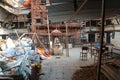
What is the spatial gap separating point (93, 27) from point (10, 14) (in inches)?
394

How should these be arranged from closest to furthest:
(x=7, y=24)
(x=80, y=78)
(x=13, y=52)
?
(x=80, y=78) → (x=13, y=52) → (x=7, y=24)

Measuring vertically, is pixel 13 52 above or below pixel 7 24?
below

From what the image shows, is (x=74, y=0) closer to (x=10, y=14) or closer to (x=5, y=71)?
(x=5, y=71)

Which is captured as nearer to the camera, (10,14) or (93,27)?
(10,14)

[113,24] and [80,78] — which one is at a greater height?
[113,24]

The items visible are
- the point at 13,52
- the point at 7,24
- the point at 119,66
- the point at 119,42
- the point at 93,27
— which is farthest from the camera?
the point at 93,27

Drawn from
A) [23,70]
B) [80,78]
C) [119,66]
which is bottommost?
[80,78]

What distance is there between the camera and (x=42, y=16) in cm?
1673

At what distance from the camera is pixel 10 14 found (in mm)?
18953

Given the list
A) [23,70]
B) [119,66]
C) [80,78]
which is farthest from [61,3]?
[80,78]

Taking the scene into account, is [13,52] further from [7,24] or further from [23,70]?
[7,24]

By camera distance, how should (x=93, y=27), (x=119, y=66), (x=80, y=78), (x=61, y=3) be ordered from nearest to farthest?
1. (x=119, y=66)
2. (x=61, y=3)
3. (x=80, y=78)
4. (x=93, y=27)

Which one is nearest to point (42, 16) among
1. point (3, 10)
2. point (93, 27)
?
point (3, 10)

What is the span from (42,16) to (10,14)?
4.50m
